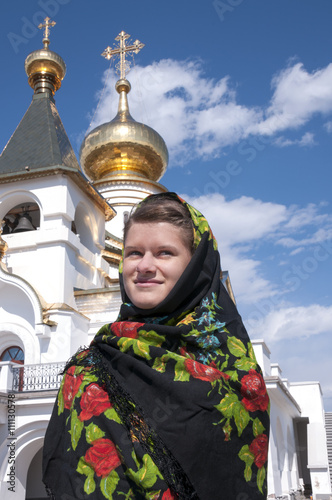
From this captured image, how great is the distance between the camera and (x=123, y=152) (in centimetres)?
2256

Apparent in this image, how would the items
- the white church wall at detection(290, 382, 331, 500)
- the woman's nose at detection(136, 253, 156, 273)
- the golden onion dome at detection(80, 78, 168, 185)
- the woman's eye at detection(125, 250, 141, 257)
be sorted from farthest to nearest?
the golden onion dome at detection(80, 78, 168, 185) < the white church wall at detection(290, 382, 331, 500) < the woman's eye at detection(125, 250, 141, 257) < the woman's nose at detection(136, 253, 156, 273)

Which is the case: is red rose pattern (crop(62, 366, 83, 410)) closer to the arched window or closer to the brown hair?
the brown hair

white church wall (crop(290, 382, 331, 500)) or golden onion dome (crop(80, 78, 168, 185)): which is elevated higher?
golden onion dome (crop(80, 78, 168, 185))

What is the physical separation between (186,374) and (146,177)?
2171cm

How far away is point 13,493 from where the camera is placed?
30.8ft

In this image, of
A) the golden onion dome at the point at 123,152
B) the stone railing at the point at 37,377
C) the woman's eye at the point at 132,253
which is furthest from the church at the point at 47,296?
the woman's eye at the point at 132,253

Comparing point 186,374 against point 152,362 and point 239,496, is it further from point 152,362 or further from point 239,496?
point 239,496

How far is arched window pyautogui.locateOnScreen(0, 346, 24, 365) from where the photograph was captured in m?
11.8

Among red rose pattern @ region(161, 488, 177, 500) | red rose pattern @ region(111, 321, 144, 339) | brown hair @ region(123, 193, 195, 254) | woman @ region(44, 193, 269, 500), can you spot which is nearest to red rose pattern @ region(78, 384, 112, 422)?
woman @ region(44, 193, 269, 500)

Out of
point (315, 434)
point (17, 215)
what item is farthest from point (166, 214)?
point (315, 434)

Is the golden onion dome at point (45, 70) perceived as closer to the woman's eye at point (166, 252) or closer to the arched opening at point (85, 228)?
the arched opening at point (85, 228)

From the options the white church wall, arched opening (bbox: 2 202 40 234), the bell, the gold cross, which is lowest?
the white church wall

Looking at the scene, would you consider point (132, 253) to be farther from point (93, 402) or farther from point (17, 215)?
point (17, 215)

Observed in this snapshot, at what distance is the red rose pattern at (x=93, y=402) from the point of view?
4.92 feet
